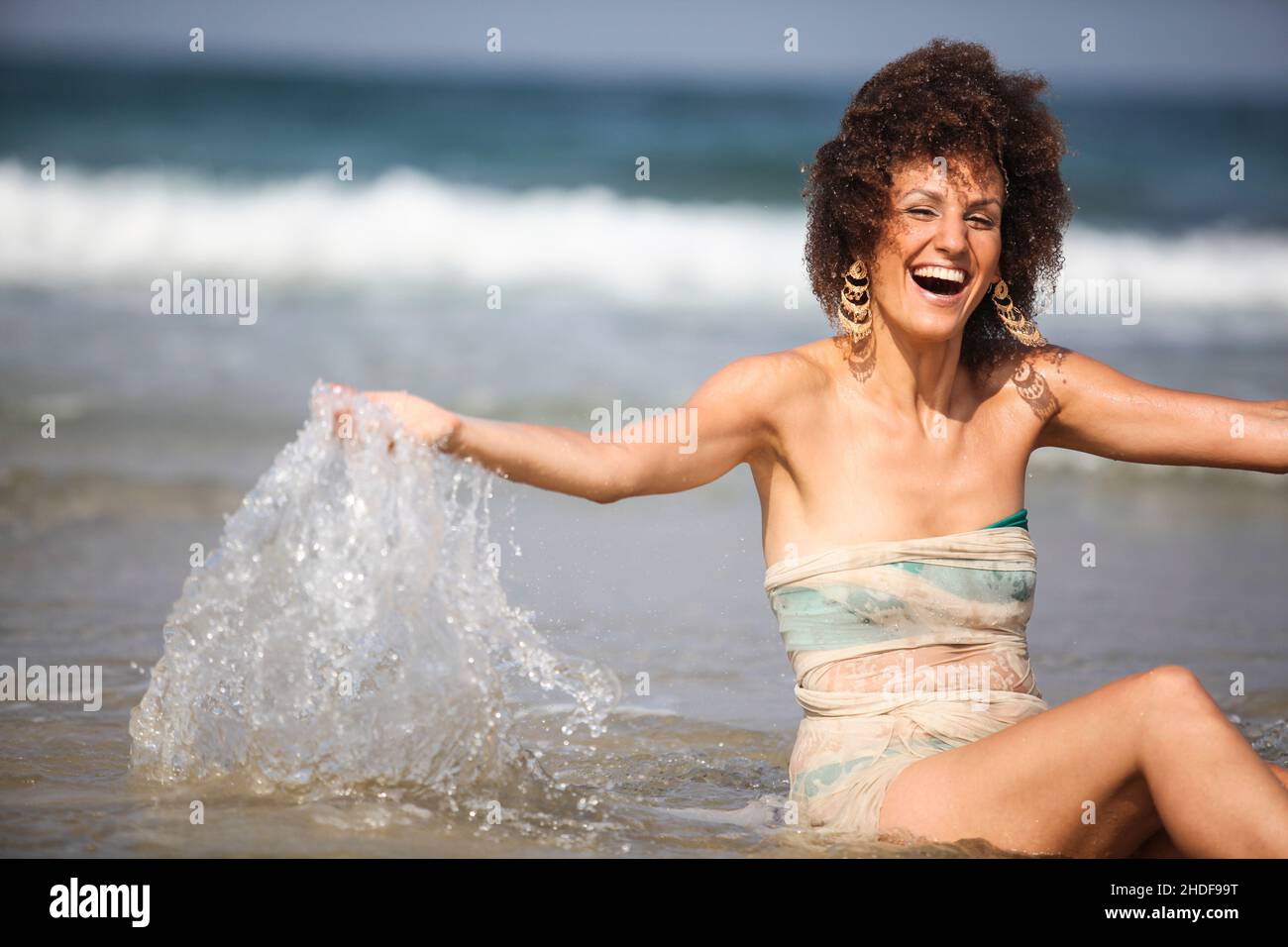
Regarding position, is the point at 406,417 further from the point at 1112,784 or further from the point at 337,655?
the point at 1112,784

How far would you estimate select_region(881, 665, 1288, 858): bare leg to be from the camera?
2857 millimetres

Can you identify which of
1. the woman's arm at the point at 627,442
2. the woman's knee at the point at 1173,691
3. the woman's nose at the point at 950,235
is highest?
the woman's nose at the point at 950,235

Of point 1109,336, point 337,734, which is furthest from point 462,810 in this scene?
point 1109,336

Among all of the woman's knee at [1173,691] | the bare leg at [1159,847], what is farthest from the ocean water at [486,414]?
the woman's knee at [1173,691]

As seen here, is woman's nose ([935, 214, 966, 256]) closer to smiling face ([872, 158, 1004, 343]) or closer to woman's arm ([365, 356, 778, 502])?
smiling face ([872, 158, 1004, 343])

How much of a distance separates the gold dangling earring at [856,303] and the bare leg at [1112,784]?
1.10 metres

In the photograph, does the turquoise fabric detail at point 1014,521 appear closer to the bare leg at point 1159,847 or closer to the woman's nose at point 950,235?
the woman's nose at point 950,235

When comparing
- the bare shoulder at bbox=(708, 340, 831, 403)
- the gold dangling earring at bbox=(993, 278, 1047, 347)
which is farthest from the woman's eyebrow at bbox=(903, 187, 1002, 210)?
the bare shoulder at bbox=(708, 340, 831, 403)

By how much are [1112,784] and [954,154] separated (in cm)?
158

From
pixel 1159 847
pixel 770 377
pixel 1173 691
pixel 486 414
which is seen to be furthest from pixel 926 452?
pixel 486 414

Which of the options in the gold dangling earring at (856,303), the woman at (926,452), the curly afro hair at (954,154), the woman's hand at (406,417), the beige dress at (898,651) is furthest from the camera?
the gold dangling earring at (856,303)

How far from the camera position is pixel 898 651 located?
3498 millimetres

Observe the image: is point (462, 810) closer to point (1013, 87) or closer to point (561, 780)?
point (561, 780)

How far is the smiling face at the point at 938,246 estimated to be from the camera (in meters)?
3.56
